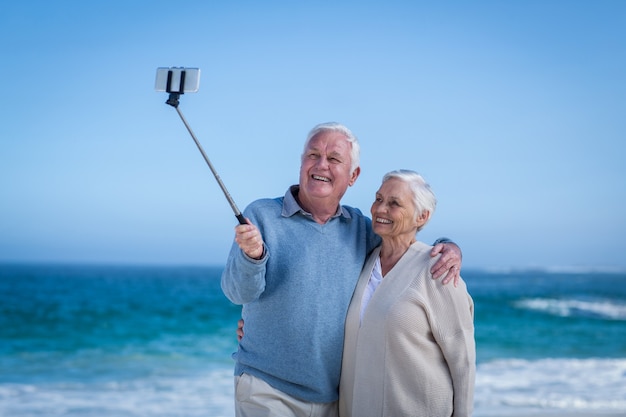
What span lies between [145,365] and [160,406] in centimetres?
351

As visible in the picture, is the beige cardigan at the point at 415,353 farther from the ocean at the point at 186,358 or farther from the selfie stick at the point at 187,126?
the ocean at the point at 186,358

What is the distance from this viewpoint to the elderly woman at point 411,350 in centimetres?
272

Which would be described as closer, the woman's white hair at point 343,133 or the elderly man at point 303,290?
the elderly man at point 303,290

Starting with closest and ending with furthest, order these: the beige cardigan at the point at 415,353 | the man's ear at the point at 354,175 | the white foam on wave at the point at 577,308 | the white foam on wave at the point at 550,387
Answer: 1. the beige cardigan at the point at 415,353
2. the man's ear at the point at 354,175
3. the white foam on wave at the point at 550,387
4. the white foam on wave at the point at 577,308

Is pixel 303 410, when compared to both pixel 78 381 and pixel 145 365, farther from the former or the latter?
pixel 145 365

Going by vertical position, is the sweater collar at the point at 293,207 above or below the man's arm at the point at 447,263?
above

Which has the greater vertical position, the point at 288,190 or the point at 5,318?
the point at 5,318

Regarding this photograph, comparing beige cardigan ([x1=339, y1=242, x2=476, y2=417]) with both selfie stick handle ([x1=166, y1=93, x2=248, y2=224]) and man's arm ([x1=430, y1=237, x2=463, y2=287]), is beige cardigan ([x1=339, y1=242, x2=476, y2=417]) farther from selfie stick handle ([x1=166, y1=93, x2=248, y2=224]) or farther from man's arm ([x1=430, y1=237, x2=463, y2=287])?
selfie stick handle ([x1=166, y1=93, x2=248, y2=224])

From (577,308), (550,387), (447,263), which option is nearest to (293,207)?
(447,263)

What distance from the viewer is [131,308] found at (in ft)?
70.9

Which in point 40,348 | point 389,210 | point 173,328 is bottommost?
point 389,210

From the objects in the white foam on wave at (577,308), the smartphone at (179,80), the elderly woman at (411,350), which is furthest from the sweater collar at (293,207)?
the white foam on wave at (577,308)

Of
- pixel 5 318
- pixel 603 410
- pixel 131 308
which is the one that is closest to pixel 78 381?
pixel 603 410

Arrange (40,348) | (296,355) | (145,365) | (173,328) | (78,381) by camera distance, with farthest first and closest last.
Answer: (173,328)
(40,348)
(145,365)
(78,381)
(296,355)
